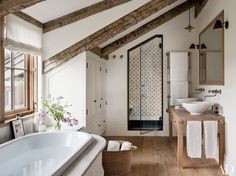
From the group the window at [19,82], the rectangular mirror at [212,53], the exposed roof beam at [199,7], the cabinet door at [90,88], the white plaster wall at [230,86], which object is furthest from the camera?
the exposed roof beam at [199,7]

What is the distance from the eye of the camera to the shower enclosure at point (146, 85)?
6.11 m

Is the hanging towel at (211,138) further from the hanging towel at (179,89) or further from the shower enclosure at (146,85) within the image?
the shower enclosure at (146,85)

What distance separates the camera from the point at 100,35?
4.23 metres

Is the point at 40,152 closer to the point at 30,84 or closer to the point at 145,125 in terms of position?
the point at 30,84

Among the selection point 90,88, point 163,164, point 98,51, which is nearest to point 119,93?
point 98,51

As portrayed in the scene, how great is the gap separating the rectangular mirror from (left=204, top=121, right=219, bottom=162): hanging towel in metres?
0.62

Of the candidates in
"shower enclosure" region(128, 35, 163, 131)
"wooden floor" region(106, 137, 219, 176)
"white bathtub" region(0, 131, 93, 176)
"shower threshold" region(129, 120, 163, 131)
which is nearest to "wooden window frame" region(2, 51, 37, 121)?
"white bathtub" region(0, 131, 93, 176)

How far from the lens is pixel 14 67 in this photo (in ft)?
12.0

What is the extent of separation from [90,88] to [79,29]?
1.07 meters

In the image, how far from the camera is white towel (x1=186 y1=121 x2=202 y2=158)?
3.75 m

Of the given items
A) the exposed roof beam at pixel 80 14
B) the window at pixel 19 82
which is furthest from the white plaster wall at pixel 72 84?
the exposed roof beam at pixel 80 14

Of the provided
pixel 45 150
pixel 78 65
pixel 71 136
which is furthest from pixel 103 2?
pixel 45 150

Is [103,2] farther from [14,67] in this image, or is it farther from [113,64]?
[113,64]

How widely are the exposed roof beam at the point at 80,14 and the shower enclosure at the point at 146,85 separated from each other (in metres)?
2.21
